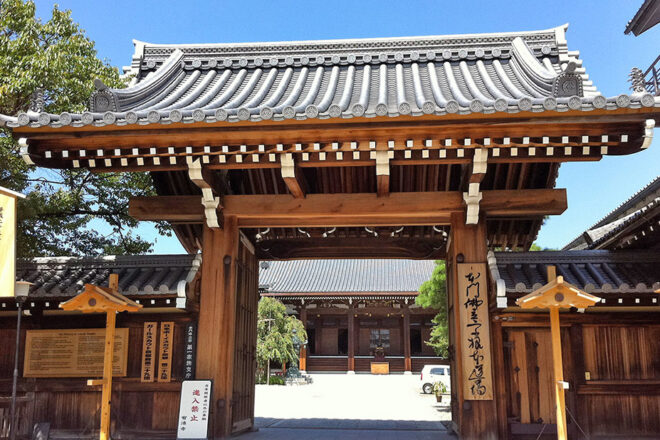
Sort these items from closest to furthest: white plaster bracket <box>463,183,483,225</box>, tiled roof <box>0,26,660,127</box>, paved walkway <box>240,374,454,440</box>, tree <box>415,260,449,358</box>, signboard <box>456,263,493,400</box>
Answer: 1. tiled roof <box>0,26,660,127</box>
2. signboard <box>456,263,493,400</box>
3. white plaster bracket <box>463,183,483,225</box>
4. paved walkway <box>240,374,454,440</box>
5. tree <box>415,260,449,358</box>

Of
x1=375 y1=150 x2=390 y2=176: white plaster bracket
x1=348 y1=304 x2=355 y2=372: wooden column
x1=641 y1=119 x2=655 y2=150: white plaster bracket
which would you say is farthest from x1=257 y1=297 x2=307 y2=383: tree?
x1=641 y1=119 x2=655 y2=150: white plaster bracket

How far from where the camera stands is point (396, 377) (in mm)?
27156

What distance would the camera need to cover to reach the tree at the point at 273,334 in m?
23.6

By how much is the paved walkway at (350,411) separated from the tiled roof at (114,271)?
111 inches

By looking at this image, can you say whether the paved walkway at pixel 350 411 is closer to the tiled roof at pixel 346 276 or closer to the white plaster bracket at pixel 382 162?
the white plaster bracket at pixel 382 162

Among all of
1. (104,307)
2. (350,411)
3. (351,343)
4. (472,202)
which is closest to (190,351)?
(104,307)

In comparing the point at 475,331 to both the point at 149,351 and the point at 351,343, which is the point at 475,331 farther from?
the point at 351,343

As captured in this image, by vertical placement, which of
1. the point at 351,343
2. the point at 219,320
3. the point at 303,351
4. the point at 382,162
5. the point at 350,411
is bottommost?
the point at 350,411

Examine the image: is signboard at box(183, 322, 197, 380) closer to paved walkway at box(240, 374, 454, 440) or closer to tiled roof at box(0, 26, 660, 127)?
paved walkway at box(240, 374, 454, 440)

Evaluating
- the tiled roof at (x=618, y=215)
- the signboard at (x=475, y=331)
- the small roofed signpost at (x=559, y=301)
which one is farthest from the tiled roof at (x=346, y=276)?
the small roofed signpost at (x=559, y=301)

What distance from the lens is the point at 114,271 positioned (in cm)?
839

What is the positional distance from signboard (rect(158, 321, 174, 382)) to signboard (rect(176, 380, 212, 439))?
51 cm

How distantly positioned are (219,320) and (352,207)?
241 centimetres

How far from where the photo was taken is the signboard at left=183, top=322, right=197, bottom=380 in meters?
7.70
